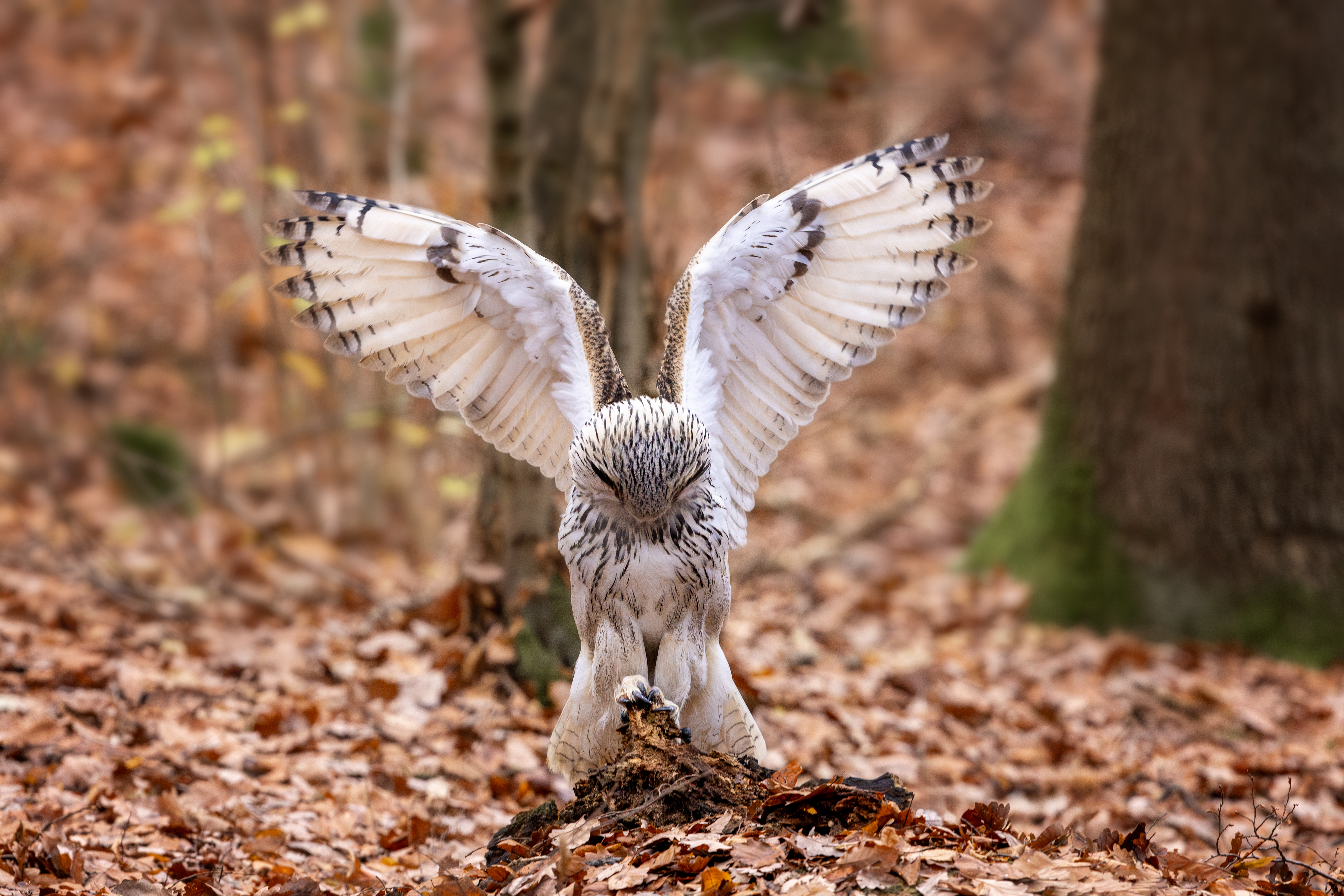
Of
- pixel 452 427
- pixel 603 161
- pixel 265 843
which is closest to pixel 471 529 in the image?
pixel 452 427

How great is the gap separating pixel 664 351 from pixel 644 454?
1.90 feet

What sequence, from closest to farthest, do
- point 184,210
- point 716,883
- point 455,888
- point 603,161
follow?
point 716,883
point 455,888
point 603,161
point 184,210

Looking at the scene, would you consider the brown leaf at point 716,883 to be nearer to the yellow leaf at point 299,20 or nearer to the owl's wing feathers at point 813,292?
the owl's wing feathers at point 813,292

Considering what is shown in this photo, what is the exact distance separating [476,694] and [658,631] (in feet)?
6.65

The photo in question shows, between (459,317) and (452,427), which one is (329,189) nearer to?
(452,427)

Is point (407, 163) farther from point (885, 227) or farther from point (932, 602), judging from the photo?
point (885, 227)

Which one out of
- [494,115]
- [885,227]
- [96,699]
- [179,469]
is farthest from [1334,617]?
[179,469]

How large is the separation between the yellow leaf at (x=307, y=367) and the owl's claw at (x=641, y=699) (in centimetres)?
497

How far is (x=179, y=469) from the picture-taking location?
9547 millimetres

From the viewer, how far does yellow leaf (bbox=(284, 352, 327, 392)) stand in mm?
7953

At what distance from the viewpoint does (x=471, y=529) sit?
19.9 feet

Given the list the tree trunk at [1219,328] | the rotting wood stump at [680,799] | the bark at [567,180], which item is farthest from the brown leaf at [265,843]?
the tree trunk at [1219,328]

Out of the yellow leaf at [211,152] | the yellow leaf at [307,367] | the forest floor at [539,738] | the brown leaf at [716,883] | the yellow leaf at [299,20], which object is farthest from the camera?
the yellow leaf at [299,20]

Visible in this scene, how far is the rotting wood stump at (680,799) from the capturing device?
338 cm
